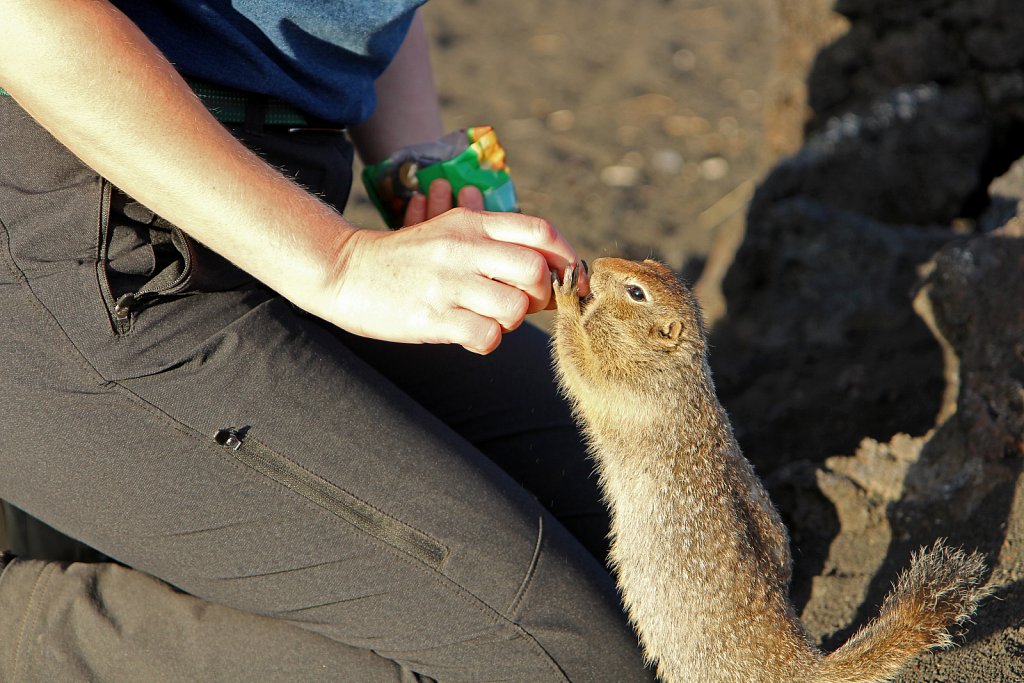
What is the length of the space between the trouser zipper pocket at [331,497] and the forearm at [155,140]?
0.92 ft

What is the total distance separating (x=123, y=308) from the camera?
4.98ft

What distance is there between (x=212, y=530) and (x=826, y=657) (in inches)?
42.8

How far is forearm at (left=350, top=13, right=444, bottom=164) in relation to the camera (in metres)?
2.32

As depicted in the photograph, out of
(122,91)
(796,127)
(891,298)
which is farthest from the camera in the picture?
(796,127)

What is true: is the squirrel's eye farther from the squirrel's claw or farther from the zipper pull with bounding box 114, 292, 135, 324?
the zipper pull with bounding box 114, 292, 135, 324

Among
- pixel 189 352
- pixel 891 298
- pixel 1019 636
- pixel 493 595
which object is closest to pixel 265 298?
pixel 189 352

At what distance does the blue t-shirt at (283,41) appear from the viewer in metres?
1.66

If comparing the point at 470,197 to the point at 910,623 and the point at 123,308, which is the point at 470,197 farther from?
the point at 910,623

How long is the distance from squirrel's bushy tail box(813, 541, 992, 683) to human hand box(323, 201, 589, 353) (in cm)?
86

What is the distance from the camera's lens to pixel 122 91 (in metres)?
1.39

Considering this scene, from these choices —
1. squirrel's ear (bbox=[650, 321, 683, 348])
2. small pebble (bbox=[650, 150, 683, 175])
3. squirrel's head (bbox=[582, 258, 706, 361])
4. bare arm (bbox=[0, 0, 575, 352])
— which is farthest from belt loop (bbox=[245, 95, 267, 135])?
small pebble (bbox=[650, 150, 683, 175])

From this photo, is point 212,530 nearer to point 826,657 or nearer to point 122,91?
point 122,91

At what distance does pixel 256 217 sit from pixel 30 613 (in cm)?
83

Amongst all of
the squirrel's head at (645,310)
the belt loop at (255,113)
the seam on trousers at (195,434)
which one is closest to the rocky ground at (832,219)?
the squirrel's head at (645,310)
